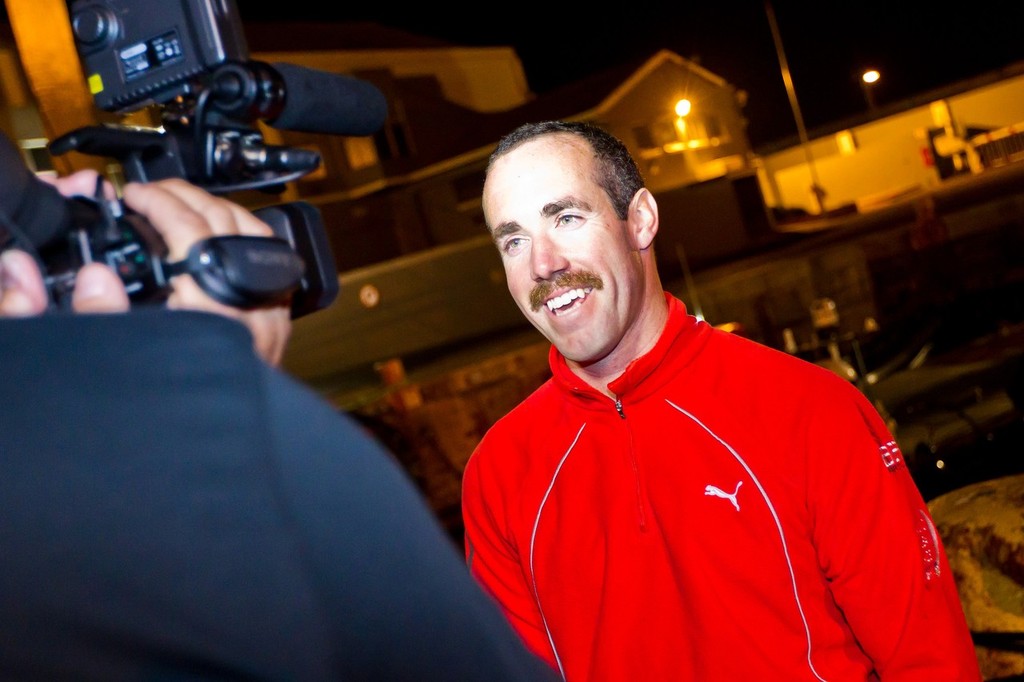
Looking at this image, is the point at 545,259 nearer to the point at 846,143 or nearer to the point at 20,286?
the point at 20,286

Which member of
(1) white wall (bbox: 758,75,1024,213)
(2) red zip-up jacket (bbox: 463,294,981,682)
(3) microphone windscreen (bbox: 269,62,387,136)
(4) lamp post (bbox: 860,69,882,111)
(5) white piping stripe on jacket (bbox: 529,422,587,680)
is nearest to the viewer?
(3) microphone windscreen (bbox: 269,62,387,136)

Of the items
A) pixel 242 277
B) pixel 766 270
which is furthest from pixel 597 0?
pixel 242 277

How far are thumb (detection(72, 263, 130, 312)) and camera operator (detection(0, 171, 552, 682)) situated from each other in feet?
0.37

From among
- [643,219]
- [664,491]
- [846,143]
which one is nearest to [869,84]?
[846,143]

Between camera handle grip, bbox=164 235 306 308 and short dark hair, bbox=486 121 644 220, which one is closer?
camera handle grip, bbox=164 235 306 308

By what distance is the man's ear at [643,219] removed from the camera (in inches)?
63.9

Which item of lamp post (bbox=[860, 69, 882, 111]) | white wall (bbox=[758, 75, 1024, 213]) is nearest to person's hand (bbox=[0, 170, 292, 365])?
white wall (bbox=[758, 75, 1024, 213])

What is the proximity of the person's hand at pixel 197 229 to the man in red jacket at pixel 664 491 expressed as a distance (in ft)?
2.85

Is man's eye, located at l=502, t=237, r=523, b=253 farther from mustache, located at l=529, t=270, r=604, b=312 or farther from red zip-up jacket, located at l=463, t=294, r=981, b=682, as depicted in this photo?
red zip-up jacket, located at l=463, t=294, r=981, b=682

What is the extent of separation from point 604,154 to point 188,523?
1271 mm

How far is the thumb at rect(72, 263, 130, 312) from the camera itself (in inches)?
22.8

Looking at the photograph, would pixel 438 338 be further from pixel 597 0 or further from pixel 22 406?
pixel 22 406

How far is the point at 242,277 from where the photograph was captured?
580 mm

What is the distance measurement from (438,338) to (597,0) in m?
2.54
